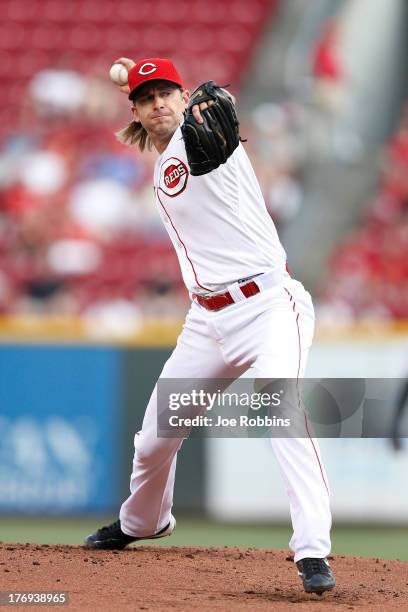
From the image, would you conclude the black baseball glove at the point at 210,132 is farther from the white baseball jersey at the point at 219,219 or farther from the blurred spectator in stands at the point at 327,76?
the blurred spectator in stands at the point at 327,76

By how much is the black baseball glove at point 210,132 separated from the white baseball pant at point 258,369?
49cm

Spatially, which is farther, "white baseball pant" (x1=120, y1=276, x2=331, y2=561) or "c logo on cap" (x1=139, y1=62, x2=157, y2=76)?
"c logo on cap" (x1=139, y1=62, x2=157, y2=76)

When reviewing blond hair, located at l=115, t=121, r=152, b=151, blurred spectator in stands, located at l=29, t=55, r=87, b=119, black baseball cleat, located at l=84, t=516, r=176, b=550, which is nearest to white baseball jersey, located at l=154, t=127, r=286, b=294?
blond hair, located at l=115, t=121, r=152, b=151

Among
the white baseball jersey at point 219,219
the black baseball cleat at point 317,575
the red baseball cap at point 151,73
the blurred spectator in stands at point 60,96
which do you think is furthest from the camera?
the blurred spectator in stands at point 60,96

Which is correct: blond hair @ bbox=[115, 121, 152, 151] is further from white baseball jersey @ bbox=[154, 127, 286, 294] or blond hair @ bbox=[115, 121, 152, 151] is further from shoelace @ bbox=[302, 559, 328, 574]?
shoelace @ bbox=[302, 559, 328, 574]

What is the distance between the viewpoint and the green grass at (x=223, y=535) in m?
6.76

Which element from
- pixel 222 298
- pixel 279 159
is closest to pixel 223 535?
pixel 222 298

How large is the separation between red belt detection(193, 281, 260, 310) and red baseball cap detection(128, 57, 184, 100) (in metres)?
0.81

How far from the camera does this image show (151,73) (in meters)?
4.46

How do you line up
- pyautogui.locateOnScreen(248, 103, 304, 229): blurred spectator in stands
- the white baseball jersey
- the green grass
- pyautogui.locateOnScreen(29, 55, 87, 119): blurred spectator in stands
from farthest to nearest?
1. pyautogui.locateOnScreen(29, 55, 87, 119): blurred spectator in stands
2. pyautogui.locateOnScreen(248, 103, 304, 229): blurred spectator in stands
3. the green grass
4. the white baseball jersey

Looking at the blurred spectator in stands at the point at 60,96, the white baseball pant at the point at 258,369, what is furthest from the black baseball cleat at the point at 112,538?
the blurred spectator in stands at the point at 60,96

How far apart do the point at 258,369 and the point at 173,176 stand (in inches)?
30.1

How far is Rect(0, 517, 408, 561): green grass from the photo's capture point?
676cm

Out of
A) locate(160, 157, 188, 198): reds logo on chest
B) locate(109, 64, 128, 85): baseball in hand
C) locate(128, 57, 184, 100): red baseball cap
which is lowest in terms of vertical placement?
locate(160, 157, 188, 198): reds logo on chest
